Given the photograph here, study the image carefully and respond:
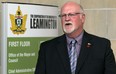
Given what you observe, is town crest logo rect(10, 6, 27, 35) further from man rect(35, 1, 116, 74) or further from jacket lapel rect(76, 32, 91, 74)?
jacket lapel rect(76, 32, 91, 74)

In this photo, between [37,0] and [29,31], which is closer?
[29,31]

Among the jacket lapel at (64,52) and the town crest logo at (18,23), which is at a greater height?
the town crest logo at (18,23)

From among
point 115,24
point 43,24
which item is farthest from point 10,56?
point 115,24

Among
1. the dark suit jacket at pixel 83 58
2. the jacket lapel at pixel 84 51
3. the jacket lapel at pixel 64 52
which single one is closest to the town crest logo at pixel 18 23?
the dark suit jacket at pixel 83 58

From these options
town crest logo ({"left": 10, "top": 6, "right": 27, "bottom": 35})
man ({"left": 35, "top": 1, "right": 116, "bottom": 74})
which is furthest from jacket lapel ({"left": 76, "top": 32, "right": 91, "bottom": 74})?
town crest logo ({"left": 10, "top": 6, "right": 27, "bottom": 35})

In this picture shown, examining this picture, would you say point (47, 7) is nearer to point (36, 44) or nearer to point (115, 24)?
point (36, 44)

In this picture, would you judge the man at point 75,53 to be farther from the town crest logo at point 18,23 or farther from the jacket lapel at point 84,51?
the town crest logo at point 18,23

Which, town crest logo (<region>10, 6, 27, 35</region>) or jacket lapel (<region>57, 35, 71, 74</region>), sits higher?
town crest logo (<region>10, 6, 27, 35</region>)

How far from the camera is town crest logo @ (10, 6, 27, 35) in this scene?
3068 millimetres

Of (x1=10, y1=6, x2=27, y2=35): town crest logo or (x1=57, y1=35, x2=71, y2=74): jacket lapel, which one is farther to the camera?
(x1=10, y1=6, x2=27, y2=35): town crest logo

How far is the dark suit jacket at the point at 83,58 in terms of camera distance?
2.48 m

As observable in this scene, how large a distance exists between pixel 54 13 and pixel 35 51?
1.83 ft

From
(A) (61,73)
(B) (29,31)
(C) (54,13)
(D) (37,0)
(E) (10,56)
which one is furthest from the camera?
(D) (37,0)

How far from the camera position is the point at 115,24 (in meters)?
3.62
